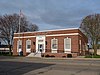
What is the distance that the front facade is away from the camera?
46125mm

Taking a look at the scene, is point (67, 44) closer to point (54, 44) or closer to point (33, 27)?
point (54, 44)

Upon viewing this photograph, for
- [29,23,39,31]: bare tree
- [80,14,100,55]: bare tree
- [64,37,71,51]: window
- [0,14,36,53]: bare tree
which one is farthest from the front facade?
[29,23,39,31]: bare tree

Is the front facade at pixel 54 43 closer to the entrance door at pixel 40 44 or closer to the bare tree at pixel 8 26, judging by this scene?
the entrance door at pixel 40 44

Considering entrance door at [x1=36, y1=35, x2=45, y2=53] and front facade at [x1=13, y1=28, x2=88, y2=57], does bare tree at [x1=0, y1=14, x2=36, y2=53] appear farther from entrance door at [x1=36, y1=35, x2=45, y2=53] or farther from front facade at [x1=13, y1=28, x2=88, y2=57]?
entrance door at [x1=36, y1=35, x2=45, y2=53]

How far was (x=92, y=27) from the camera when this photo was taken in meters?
50.0

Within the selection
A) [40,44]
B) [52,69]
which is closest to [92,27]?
[40,44]

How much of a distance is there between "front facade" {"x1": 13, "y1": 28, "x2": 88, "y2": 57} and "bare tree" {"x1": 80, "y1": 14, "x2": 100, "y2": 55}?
167 centimetres

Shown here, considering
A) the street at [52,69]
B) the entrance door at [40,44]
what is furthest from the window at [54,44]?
the street at [52,69]

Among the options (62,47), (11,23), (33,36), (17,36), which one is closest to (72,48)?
(62,47)

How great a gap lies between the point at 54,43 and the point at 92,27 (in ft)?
30.4

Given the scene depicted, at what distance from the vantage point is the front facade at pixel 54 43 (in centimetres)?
4612

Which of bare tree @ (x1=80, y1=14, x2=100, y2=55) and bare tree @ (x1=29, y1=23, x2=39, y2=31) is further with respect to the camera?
bare tree @ (x1=29, y1=23, x2=39, y2=31)

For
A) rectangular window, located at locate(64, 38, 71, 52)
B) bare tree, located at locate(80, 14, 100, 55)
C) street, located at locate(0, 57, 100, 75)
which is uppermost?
bare tree, located at locate(80, 14, 100, 55)

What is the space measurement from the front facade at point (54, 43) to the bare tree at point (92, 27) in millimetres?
1666
